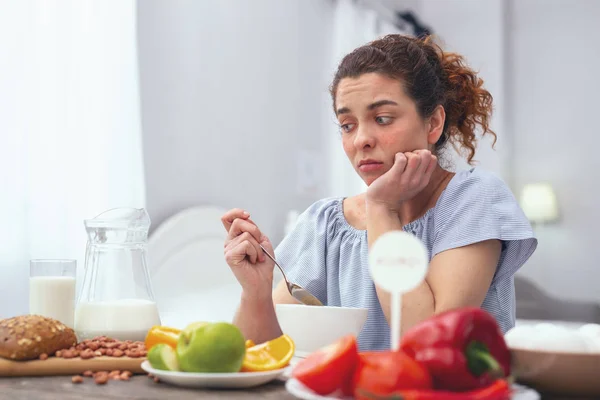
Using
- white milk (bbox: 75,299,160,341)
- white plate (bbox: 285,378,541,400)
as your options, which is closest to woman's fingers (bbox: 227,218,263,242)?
white milk (bbox: 75,299,160,341)

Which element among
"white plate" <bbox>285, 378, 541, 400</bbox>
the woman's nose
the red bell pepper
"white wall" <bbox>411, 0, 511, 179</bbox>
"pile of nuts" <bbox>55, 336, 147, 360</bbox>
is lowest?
"pile of nuts" <bbox>55, 336, 147, 360</bbox>

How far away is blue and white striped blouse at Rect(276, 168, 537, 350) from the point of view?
1261 mm

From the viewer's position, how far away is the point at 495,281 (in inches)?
53.7

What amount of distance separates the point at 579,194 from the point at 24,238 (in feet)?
11.5

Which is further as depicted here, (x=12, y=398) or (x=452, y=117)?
(x=452, y=117)

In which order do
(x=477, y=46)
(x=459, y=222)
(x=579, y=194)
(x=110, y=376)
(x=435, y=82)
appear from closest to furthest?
(x=110, y=376) → (x=459, y=222) → (x=435, y=82) → (x=579, y=194) → (x=477, y=46)

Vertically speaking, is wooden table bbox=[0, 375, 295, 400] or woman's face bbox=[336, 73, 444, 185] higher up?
woman's face bbox=[336, 73, 444, 185]

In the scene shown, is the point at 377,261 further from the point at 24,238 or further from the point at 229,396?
the point at 24,238

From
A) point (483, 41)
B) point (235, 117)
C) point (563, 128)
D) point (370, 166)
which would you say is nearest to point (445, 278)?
point (370, 166)

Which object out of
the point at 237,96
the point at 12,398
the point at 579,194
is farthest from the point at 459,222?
the point at 579,194

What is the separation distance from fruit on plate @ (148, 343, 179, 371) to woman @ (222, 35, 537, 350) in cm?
48

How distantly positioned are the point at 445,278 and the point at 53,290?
0.66 m

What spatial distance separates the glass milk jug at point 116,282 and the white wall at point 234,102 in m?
1.30

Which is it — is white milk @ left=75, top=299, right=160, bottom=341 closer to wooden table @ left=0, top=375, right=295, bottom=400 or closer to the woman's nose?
wooden table @ left=0, top=375, right=295, bottom=400
